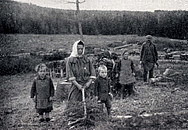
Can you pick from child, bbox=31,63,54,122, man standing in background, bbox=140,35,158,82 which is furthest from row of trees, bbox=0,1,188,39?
child, bbox=31,63,54,122

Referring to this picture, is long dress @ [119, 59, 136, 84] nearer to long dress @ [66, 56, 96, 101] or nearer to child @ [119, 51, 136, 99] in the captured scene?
child @ [119, 51, 136, 99]

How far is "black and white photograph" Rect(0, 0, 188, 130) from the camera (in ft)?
18.6

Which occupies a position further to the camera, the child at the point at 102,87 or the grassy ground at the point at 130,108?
the child at the point at 102,87

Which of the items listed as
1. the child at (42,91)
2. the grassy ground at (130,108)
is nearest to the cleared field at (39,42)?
the grassy ground at (130,108)

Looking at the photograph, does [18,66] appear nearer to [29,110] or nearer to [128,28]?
[29,110]

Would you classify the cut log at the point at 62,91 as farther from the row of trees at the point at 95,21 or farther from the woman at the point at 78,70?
the row of trees at the point at 95,21

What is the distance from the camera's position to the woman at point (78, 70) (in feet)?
18.9

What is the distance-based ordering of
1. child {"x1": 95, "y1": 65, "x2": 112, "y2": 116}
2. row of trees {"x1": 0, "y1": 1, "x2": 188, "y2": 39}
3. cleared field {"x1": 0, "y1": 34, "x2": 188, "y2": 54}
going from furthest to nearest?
1. row of trees {"x1": 0, "y1": 1, "x2": 188, "y2": 39}
2. cleared field {"x1": 0, "y1": 34, "x2": 188, "y2": 54}
3. child {"x1": 95, "y1": 65, "x2": 112, "y2": 116}

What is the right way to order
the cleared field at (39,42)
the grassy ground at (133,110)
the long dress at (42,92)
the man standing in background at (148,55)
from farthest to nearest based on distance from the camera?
the cleared field at (39,42)
the man standing in background at (148,55)
the long dress at (42,92)
the grassy ground at (133,110)

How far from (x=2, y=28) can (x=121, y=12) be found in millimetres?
20992

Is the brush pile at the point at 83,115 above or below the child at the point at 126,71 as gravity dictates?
below

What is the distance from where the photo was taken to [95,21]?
34.6 metres

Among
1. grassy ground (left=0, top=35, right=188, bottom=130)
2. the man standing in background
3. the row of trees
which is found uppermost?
the row of trees

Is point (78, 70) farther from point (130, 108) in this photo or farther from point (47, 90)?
point (130, 108)
